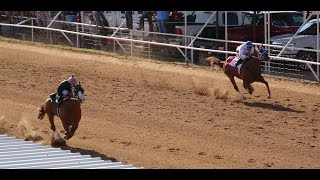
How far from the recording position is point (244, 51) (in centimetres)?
1973

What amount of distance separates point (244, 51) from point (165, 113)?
2.49 meters

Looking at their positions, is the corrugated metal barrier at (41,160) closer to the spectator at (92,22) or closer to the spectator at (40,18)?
the spectator at (92,22)

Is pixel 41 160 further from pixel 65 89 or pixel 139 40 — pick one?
pixel 139 40

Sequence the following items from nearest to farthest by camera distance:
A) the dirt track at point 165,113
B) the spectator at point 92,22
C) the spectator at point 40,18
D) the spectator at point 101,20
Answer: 1. the dirt track at point 165,113
2. the spectator at point 101,20
3. the spectator at point 92,22
4. the spectator at point 40,18

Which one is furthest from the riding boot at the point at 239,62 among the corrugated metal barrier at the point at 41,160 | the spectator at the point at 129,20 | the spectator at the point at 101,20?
the spectator at the point at 101,20

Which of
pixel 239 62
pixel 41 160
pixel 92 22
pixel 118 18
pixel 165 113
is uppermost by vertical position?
pixel 118 18

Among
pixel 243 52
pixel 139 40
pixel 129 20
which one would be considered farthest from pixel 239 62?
pixel 129 20

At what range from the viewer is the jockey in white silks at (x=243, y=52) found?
64.3ft

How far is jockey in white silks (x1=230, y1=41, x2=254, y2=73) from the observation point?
64.3 ft

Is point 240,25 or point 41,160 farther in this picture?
point 240,25

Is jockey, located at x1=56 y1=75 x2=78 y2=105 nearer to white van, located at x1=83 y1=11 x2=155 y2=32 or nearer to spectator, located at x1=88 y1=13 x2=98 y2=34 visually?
white van, located at x1=83 y1=11 x2=155 y2=32

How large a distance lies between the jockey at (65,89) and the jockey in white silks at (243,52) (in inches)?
226

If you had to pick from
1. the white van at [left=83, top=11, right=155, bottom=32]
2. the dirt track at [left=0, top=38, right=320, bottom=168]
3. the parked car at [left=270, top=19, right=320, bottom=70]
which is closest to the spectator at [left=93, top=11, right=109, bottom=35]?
the white van at [left=83, top=11, right=155, bottom=32]
